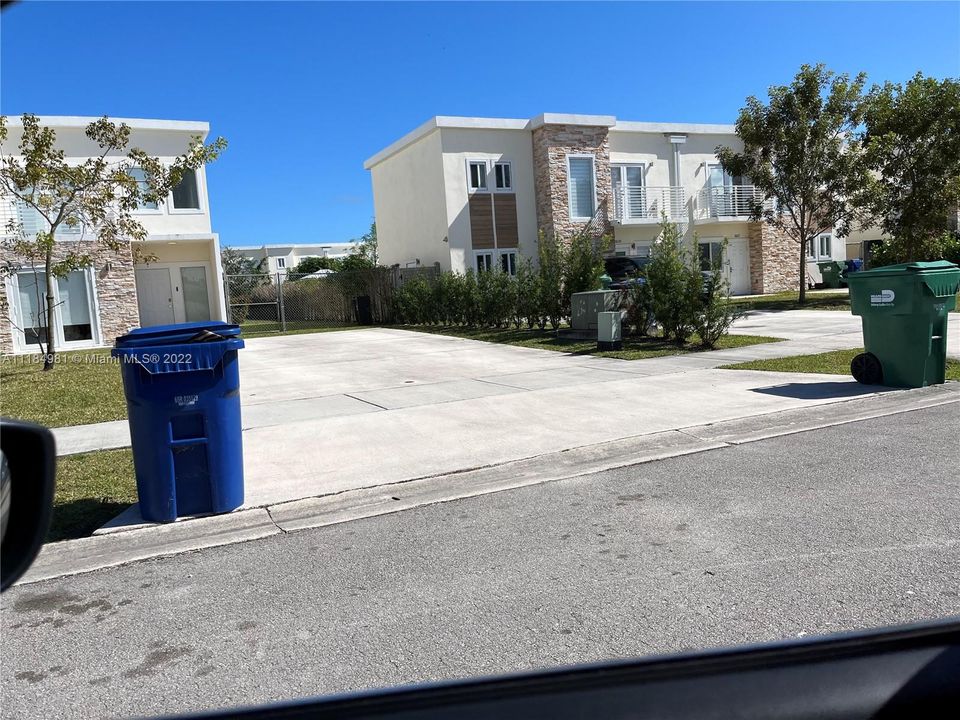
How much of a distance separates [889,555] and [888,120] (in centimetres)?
2315

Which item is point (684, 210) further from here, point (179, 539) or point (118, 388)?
point (179, 539)

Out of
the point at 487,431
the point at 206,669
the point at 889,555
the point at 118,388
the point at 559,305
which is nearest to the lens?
the point at 206,669

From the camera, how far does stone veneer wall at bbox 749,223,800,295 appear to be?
32.8m

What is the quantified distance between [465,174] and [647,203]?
25.5 feet

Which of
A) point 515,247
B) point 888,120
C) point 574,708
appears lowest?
point 574,708

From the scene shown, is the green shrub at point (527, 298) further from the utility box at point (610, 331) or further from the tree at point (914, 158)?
the tree at point (914, 158)

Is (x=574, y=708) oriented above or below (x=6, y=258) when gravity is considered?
below

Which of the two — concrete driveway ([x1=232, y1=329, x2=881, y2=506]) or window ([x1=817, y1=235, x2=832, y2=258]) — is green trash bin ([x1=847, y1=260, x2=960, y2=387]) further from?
window ([x1=817, y1=235, x2=832, y2=258])

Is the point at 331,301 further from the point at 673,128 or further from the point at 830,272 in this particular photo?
the point at 830,272

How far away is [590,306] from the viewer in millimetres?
16797

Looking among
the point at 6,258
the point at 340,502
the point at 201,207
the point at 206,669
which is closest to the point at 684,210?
the point at 201,207

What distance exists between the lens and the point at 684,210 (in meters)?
31.4

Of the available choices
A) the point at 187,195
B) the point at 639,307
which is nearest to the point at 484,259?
the point at 187,195

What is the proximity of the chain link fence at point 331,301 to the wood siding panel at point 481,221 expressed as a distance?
Result: 186 cm
